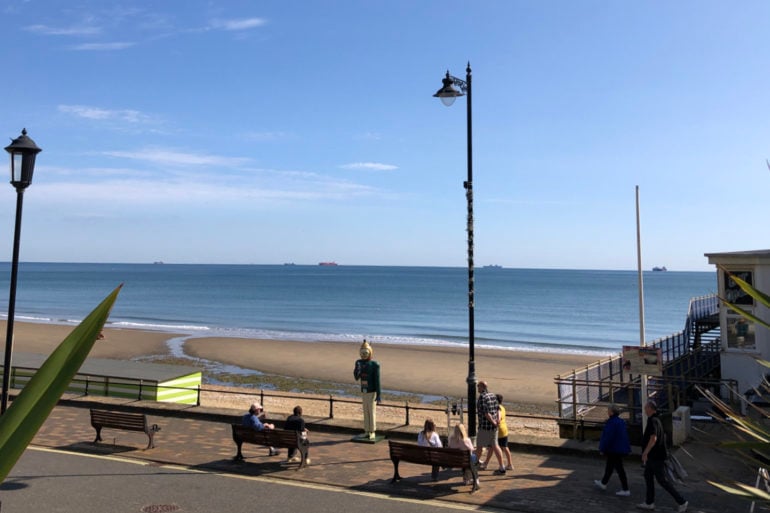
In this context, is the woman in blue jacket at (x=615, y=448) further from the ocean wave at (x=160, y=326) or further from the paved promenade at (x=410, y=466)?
the ocean wave at (x=160, y=326)

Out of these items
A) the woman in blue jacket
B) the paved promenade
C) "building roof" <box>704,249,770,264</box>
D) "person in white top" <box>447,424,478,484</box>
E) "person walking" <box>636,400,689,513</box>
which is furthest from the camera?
"building roof" <box>704,249,770,264</box>

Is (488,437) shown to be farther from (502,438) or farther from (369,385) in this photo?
(369,385)

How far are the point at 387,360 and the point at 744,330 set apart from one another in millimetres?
25721

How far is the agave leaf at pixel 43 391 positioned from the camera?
3.75 feet

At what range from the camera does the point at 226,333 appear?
61406mm

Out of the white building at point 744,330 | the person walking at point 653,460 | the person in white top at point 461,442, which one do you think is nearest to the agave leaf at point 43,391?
the person walking at point 653,460

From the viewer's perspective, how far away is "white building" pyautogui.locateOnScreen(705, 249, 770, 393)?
736 inches

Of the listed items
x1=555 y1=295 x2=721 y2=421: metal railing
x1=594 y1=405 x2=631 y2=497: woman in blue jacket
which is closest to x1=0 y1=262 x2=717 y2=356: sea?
x1=555 y1=295 x2=721 y2=421: metal railing

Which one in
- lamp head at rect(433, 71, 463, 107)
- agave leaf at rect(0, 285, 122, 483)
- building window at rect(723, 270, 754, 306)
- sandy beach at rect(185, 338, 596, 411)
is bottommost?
sandy beach at rect(185, 338, 596, 411)

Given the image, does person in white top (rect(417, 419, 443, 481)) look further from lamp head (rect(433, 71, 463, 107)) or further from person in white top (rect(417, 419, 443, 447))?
lamp head (rect(433, 71, 463, 107))

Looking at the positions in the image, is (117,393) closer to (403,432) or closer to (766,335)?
(403,432)

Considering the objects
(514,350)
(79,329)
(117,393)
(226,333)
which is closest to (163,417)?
(117,393)

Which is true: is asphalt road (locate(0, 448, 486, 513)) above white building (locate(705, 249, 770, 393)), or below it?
below

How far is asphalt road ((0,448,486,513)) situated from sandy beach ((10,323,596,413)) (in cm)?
1781
